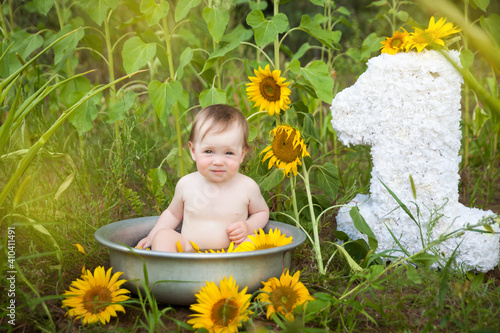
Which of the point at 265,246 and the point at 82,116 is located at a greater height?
the point at 82,116

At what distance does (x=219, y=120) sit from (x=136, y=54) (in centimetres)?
63

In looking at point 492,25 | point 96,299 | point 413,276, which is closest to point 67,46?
point 96,299

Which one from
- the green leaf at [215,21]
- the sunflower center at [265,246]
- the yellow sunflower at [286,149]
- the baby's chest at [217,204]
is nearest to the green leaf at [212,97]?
the green leaf at [215,21]

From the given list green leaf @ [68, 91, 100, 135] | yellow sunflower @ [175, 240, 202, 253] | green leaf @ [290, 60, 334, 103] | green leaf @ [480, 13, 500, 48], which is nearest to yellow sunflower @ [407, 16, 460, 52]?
green leaf @ [290, 60, 334, 103]

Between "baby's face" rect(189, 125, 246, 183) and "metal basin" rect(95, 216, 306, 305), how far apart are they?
391 mm

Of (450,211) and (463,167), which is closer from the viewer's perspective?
(450,211)

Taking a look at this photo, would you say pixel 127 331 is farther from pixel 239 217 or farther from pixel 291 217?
pixel 291 217

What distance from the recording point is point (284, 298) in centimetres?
138

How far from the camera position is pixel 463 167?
9.05 ft

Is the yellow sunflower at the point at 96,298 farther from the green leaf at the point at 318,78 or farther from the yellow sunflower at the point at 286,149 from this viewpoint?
the green leaf at the point at 318,78

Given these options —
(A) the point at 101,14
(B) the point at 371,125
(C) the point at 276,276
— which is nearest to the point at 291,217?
(C) the point at 276,276

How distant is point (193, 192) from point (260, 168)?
333mm

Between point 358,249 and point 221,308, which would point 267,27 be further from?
point 221,308

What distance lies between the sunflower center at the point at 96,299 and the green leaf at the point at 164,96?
78cm
